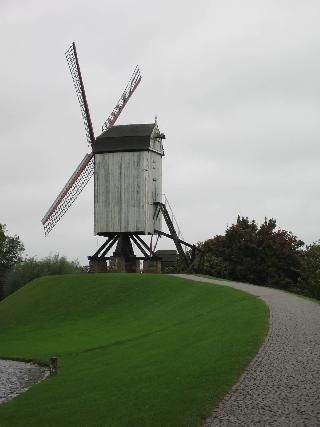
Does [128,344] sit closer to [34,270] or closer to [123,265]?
[123,265]

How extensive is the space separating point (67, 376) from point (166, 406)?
9890 mm

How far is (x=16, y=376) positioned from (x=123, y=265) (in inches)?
1133

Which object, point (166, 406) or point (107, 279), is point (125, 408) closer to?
point (166, 406)

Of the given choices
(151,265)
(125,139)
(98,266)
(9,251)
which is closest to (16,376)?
(151,265)

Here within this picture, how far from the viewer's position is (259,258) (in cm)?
5806

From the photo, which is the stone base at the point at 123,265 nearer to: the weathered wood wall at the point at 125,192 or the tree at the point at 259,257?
the weathered wood wall at the point at 125,192

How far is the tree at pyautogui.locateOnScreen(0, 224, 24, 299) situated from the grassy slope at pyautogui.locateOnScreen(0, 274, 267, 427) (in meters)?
32.4

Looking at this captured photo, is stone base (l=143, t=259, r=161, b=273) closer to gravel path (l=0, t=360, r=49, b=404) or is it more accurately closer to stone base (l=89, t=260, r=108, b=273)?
stone base (l=89, t=260, r=108, b=273)

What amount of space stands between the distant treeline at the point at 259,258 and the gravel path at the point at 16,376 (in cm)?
2842

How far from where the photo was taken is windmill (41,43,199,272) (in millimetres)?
55344

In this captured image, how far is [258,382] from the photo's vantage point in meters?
16.7

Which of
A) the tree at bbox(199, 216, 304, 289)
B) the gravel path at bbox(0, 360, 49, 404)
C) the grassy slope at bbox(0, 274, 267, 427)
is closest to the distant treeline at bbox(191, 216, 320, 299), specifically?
the tree at bbox(199, 216, 304, 289)

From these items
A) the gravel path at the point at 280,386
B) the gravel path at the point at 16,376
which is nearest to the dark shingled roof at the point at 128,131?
the gravel path at the point at 16,376

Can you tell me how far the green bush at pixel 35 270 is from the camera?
2667 inches
